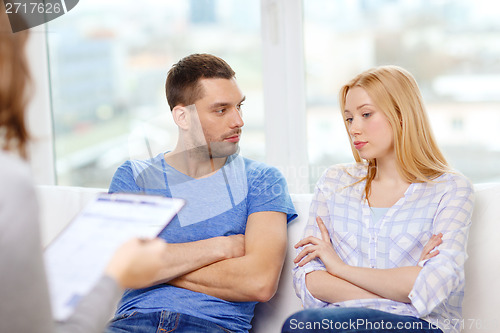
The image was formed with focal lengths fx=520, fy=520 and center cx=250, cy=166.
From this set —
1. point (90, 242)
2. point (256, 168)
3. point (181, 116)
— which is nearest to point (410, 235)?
point (256, 168)

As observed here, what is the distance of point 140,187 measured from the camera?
5.62 ft

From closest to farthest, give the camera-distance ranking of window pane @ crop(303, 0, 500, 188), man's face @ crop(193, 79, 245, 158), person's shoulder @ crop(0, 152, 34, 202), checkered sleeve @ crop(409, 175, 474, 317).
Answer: person's shoulder @ crop(0, 152, 34, 202), checkered sleeve @ crop(409, 175, 474, 317), man's face @ crop(193, 79, 245, 158), window pane @ crop(303, 0, 500, 188)

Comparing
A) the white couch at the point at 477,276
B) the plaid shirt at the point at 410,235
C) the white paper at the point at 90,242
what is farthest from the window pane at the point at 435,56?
the white paper at the point at 90,242

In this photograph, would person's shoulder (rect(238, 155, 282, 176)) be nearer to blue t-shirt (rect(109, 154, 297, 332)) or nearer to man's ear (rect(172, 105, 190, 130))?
blue t-shirt (rect(109, 154, 297, 332))

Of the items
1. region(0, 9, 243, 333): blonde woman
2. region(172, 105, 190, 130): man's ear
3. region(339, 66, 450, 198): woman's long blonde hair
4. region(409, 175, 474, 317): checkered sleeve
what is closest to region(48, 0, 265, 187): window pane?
region(172, 105, 190, 130): man's ear

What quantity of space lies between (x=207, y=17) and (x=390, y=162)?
53.8 inches

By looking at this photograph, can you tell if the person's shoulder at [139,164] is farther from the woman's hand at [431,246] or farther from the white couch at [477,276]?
the woman's hand at [431,246]

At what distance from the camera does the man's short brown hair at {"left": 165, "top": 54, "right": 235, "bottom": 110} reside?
1763 millimetres

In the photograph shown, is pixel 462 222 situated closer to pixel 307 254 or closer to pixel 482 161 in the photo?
pixel 307 254

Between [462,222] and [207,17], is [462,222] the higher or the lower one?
the lower one

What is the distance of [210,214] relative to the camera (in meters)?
1.68

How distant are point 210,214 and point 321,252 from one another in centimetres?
38

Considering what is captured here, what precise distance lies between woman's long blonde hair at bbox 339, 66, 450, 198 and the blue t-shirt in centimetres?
40

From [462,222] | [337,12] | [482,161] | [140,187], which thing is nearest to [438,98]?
[482,161]
